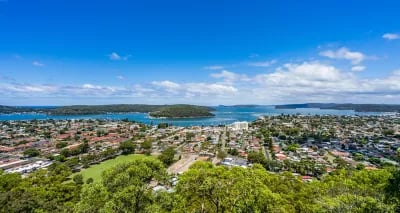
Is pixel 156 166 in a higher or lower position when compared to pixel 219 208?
higher

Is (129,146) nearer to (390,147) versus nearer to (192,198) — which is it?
(192,198)

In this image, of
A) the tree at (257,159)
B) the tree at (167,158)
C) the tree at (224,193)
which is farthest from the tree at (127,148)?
the tree at (224,193)

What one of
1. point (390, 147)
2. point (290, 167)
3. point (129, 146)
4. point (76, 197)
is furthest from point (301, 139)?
point (76, 197)

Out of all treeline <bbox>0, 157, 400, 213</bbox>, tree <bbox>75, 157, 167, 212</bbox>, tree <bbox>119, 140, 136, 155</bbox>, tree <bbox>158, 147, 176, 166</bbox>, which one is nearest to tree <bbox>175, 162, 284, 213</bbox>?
treeline <bbox>0, 157, 400, 213</bbox>

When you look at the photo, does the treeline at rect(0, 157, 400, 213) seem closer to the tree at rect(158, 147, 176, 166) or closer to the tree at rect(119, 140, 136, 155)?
the tree at rect(158, 147, 176, 166)

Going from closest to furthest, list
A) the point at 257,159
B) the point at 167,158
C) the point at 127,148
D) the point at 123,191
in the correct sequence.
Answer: the point at 123,191, the point at 167,158, the point at 257,159, the point at 127,148

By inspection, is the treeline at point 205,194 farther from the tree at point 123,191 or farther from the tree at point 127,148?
the tree at point 127,148

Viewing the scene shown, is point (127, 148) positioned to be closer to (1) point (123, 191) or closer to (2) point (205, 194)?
(2) point (205, 194)

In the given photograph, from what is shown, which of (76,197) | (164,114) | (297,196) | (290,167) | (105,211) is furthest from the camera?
(164,114)

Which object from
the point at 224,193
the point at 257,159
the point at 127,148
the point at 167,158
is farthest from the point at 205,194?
the point at 127,148

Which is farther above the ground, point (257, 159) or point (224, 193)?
point (224, 193)

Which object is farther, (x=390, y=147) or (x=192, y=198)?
(x=390, y=147)
